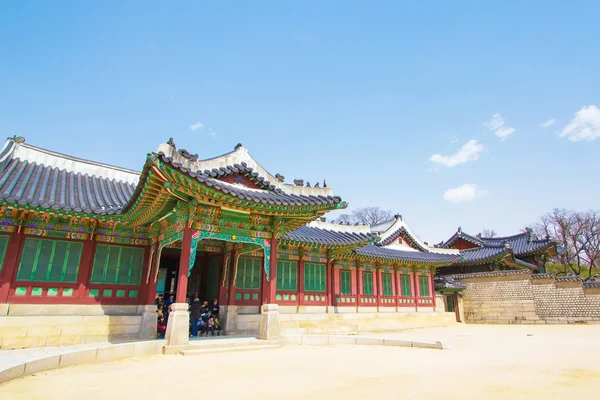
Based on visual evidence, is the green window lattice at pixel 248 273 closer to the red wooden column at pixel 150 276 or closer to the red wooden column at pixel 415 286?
the red wooden column at pixel 150 276

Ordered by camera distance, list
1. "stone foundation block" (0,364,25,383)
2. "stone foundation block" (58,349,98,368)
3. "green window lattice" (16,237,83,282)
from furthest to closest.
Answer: "green window lattice" (16,237,83,282), "stone foundation block" (58,349,98,368), "stone foundation block" (0,364,25,383)

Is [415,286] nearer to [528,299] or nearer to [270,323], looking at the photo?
[528,299]

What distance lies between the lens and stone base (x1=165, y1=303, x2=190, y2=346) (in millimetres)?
10297

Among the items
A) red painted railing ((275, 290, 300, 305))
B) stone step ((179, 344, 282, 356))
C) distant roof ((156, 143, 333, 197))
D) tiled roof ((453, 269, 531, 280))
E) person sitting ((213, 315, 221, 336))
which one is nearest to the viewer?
stone step ((179, 344, 282, 356))

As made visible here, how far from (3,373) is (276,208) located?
776cm

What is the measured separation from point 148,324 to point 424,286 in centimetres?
1900

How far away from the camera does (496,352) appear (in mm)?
12070

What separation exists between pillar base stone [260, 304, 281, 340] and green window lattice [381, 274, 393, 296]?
→ 446 inches

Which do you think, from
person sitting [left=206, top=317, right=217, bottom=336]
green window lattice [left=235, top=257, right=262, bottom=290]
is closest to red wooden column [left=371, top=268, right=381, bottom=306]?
green window lattice [left=235, top=257, right=262, bottom=290]

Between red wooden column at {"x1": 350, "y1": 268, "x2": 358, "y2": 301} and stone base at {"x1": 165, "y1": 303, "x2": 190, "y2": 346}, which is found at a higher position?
red wooden column at {"x1": 350, "y1": 268, "x2": 358, "y2": 301}

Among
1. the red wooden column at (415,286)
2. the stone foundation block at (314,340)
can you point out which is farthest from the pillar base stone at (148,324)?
the red wooden column at (415,286)

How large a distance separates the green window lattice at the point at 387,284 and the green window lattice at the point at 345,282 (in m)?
3.03

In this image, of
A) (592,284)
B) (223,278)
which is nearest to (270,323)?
(223,278)

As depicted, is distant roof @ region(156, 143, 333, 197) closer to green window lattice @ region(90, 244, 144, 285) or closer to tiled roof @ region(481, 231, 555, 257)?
green window lattice @ region(90, 244, 144, 285)
